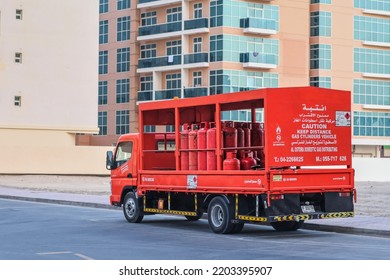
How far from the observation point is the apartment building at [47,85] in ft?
188

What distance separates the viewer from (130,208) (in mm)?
21141

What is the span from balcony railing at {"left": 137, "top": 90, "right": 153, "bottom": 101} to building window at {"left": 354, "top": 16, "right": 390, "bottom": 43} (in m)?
19.8

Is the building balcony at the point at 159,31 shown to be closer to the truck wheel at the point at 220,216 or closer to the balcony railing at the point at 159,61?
the balcony railing at the point at 159,61

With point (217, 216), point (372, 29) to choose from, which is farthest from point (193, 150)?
point (372, 29)

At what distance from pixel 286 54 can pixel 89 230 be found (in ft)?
177

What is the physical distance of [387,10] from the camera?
250 ft

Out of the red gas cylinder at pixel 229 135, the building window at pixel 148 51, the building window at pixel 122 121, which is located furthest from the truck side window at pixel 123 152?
the building window at pixel 122 121

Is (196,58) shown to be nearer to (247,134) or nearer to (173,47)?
(173,47)

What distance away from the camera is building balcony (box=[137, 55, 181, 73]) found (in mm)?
70438

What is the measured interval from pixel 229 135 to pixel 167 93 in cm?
5327

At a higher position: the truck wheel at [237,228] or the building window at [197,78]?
the building window at [197,78]

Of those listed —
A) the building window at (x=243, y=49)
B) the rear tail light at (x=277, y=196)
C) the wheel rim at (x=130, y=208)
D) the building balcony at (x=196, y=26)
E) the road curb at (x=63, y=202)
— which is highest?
the building balcony at (x=196, y=26)

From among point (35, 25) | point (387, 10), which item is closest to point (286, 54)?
point (387, 10)

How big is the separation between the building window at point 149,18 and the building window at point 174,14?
1.96 metres
